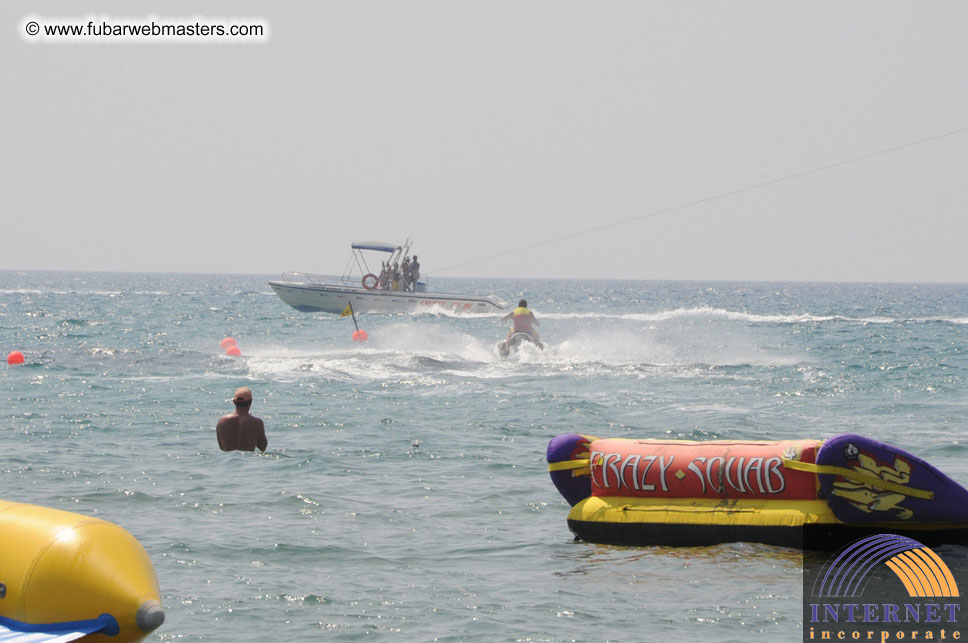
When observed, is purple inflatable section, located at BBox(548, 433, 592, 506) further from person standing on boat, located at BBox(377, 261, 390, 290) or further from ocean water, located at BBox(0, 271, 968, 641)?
person standing on boat, located at BBox(377, 261, 390, 290)

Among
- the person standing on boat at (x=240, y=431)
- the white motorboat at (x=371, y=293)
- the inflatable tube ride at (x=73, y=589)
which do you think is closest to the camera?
the inflatable tube ride at (x=73, y=589)

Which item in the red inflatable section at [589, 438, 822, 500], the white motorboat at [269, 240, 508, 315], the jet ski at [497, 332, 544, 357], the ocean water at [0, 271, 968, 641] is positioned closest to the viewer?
the ocean water at [0, 271, 968, 641]

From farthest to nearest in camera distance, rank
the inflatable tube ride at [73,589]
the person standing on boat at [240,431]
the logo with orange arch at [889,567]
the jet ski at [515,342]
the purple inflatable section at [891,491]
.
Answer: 1. the jet ski at [515,342]
2. the person standing on boat at [240,431]
3. the purple inflatable section at [891,491]
4. the logo with orange arch at [889,567]
5. the inflatable tube ride at [73,589]

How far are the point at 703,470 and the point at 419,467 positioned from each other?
185 inches

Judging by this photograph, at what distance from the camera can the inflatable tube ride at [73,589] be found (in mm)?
5434

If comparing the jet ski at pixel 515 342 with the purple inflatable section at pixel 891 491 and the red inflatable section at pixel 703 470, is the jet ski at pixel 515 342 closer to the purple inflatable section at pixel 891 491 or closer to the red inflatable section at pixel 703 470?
the red inflatable section at pixel 703 470

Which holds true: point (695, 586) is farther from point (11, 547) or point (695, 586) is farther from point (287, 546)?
point (11, 547)

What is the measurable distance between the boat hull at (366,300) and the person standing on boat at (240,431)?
101 feet

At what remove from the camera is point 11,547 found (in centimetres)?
564

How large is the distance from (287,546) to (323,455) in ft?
14.9

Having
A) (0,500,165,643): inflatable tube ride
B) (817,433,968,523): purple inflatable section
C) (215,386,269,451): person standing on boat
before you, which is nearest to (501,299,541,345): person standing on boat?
(215,386,269,451): person standing on boat

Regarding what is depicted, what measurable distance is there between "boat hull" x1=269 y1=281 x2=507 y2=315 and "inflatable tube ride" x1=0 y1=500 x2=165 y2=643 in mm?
38041

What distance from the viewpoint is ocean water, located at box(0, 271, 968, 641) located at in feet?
24.3

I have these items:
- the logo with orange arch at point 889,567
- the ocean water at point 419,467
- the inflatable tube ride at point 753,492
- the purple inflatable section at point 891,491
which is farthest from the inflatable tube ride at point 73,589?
the purple inflatable section at point 891,491
